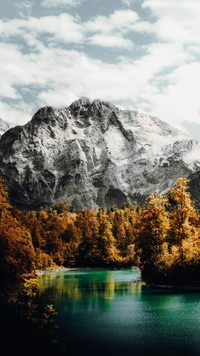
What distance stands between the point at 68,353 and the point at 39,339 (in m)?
1.84

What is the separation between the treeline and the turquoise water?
5.30 metres

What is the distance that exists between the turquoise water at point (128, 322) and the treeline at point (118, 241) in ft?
17.4

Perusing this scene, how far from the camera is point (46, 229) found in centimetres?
11838

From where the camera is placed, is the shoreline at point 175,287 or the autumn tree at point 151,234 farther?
the autumn tree at point 151,234

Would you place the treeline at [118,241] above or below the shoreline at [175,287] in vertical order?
above

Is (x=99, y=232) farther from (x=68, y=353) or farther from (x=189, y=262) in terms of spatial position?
(x=68, y=353)

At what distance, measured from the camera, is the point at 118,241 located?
126 metres

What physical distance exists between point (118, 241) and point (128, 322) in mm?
91385

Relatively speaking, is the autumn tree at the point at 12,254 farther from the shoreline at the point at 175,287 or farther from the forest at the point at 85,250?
the shoreline at the point at 175,287

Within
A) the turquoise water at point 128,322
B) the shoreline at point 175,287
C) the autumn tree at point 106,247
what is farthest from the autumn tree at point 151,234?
the autumn tree at point 106,247

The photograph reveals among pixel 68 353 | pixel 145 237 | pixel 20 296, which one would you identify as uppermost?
pixel 145 237

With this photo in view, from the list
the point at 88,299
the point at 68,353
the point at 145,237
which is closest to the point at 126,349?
the point at 68,353

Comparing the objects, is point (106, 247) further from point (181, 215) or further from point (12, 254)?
point (12, 254)

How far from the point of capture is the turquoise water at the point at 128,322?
2705 centimetres
